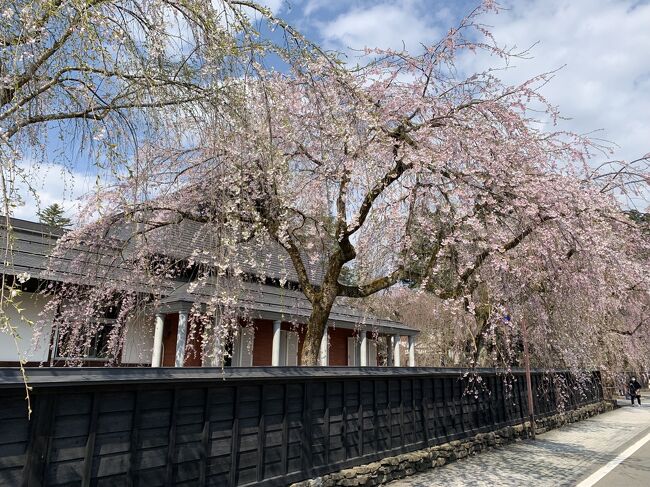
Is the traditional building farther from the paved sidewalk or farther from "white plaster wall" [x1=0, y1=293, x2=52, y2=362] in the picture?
the paved sidewalk

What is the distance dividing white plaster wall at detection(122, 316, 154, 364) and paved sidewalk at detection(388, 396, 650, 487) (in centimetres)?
731

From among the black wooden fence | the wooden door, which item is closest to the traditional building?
the wooden door

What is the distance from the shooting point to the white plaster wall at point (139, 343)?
11.4m

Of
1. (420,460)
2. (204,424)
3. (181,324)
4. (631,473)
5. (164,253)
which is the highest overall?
(164,253)

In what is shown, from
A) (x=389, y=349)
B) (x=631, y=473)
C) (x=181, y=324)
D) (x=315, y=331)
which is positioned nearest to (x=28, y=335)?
(x=181, y=324)

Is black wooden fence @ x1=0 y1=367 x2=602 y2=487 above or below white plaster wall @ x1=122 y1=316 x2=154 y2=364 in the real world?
below

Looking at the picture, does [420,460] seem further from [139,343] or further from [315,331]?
[139,343]

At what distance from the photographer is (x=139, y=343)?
1173 centimetres

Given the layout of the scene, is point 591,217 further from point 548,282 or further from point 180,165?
point 180,165

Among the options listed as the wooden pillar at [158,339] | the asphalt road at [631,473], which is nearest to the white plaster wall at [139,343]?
the wooden pillar at [158,339]

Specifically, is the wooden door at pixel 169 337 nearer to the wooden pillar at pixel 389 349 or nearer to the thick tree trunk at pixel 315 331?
the thick tree trunk at pixel 315 331

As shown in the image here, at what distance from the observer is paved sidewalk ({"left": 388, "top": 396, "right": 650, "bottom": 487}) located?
713 centimetres

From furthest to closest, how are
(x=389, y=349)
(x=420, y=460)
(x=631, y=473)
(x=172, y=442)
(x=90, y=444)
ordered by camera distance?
(x=389, y=349), (x=631, y=473), (x=420, y=460), (x=172, y=442), (x=90, y=444)

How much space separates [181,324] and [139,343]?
1.72 meters
